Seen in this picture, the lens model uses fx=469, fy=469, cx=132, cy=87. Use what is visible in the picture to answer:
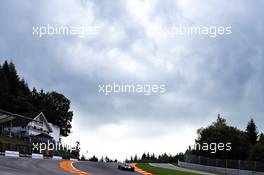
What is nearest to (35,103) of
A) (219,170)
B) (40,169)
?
(219,170)

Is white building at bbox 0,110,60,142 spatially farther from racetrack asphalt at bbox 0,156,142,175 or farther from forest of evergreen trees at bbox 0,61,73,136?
racetrack asphalt at bbox 0,156,142,175

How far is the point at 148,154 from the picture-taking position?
15075 centimetres

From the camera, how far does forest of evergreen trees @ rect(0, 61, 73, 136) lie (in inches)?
5290

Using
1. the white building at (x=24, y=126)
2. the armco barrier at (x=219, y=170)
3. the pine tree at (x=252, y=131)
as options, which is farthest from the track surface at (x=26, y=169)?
the white building at (x=24, y=126)

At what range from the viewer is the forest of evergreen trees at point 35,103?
441ft

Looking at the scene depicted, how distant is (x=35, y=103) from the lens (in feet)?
474

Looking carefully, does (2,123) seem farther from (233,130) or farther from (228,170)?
(228,170)

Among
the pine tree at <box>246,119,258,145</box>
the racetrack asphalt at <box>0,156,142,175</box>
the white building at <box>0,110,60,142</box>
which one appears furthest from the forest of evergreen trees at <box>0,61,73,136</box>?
the racetrack asphalt at <box>0,156,142,175</box>

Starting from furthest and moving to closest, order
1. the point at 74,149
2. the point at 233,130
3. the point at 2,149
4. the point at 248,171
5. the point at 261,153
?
the point at 74,149
the point at 233,130
the point at 2,149
the point at 261,153
the point at 248,171

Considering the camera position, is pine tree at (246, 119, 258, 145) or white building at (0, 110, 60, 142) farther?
white building at (0, 110, 60, 142)

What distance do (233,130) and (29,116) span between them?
2268 inches

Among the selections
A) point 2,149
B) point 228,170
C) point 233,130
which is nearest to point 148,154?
point 233,130

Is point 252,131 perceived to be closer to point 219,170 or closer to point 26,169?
point 219,170

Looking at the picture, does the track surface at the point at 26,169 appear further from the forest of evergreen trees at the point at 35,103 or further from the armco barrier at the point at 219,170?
the forest of evergreen trees at the point at 35,103
